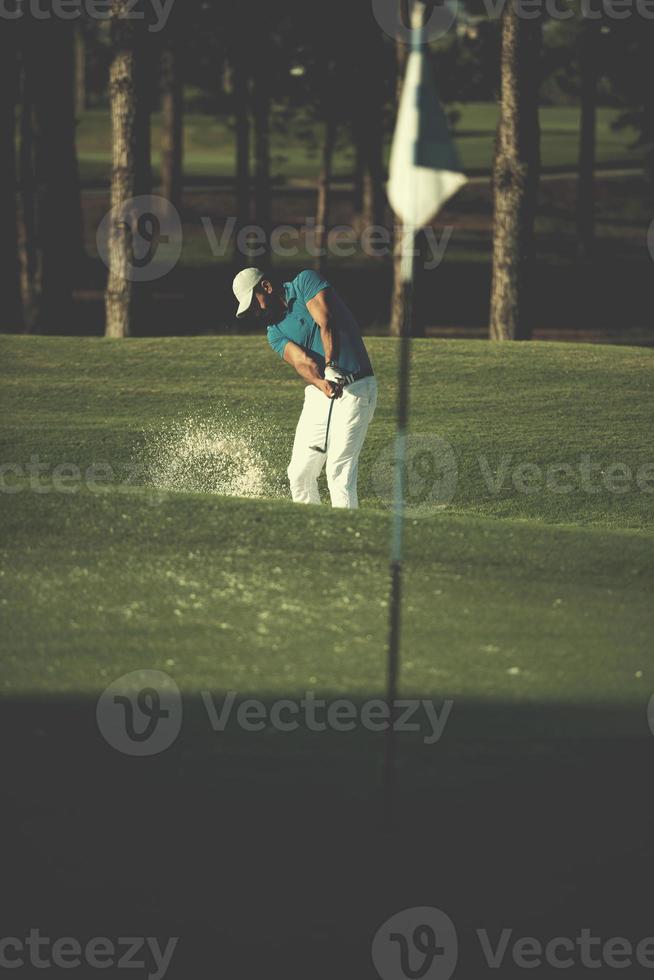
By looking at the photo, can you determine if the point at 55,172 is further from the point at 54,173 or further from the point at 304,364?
the point at 304,364

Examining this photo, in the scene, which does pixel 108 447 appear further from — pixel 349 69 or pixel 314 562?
pixel 349 69

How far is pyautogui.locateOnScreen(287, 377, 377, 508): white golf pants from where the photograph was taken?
1069 cm

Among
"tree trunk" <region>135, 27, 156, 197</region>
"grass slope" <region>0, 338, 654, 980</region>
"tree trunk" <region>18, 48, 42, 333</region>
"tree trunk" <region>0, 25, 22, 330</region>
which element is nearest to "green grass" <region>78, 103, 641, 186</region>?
"tree trunk" <region>18, 48, 42, 333</region>

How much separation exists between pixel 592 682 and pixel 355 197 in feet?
153

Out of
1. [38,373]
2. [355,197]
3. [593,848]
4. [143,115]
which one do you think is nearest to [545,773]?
[593,848]

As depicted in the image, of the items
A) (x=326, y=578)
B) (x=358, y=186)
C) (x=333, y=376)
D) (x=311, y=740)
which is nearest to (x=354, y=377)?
(x=333, y=376)

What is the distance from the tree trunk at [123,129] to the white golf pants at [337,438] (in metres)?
9.20

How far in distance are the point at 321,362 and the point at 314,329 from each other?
10.0 inches

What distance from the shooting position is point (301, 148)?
68875 millimetres

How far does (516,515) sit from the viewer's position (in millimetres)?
13070

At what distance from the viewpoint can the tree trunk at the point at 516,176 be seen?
18984 mm

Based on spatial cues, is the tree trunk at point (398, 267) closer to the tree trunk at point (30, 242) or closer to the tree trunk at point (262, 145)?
the tree trunk at point (30, 242)

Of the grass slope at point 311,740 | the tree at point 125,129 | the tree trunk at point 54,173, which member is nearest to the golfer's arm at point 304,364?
the grass slope at point 311,740

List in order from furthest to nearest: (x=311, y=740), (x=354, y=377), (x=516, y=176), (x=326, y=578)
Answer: (x=516, y=176), (x=354, y=377), (x=326, y=578), (x=311, y=740)
